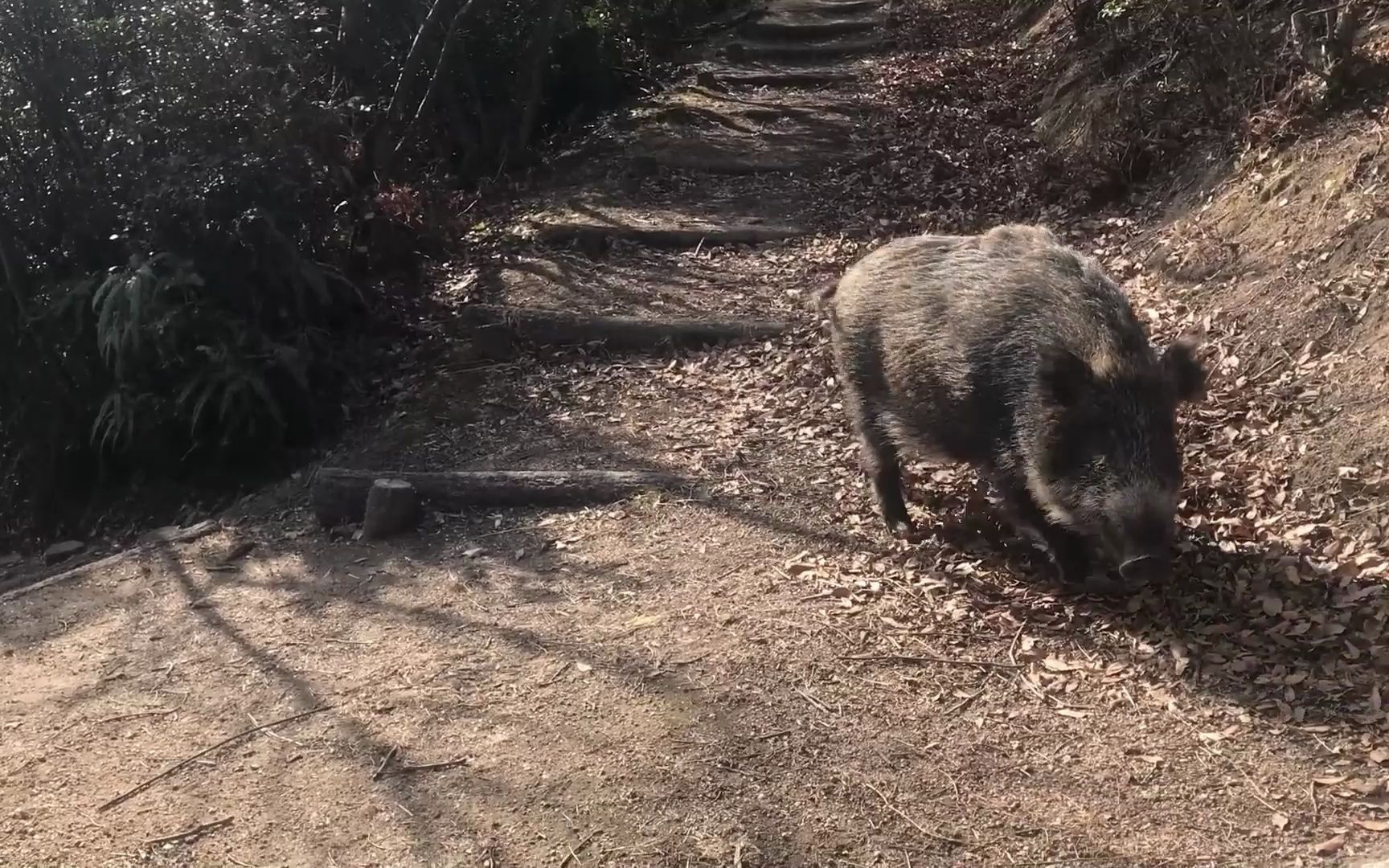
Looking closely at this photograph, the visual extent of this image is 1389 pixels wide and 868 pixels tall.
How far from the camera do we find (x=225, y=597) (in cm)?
587

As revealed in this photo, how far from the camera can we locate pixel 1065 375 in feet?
15.3

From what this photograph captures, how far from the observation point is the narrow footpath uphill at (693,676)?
3.76 meters

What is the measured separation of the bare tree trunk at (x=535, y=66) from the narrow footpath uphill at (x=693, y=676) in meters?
5.14

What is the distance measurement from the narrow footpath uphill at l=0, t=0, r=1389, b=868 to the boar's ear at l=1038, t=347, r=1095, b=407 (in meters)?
0.98

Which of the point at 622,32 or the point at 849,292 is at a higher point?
the point at 622,32

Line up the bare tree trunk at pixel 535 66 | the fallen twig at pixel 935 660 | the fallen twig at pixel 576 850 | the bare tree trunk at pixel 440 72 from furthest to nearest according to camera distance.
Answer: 1. the bare tree trunk at pixel 535 66
2. the bare tree trunk at pixel 440 72
3. the fallen twig at pixel 935 660
4. the fallen twig at pixel 576 850

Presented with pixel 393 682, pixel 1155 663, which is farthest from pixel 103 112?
pixel 1155 663

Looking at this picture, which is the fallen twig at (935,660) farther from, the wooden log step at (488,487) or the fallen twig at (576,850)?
the wooden log step at (488,487)

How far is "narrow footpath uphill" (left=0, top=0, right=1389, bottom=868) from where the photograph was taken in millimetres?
3756

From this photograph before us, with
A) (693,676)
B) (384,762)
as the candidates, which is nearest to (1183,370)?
(693,676)

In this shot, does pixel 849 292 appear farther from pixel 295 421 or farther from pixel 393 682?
pixel 295 421

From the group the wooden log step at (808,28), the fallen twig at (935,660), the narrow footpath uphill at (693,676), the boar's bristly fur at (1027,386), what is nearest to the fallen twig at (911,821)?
the narrow footpath uphill at (693,676)

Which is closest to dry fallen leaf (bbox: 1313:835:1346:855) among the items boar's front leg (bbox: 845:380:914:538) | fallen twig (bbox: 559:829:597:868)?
fallen twig (bbox: 559:829:597:868)

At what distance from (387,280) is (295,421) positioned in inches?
75.1
